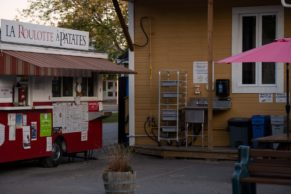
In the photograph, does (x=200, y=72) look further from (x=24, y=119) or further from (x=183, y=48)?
(x=24, y=119)

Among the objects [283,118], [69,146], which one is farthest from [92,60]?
[283,118]

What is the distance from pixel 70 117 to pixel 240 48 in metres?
5.00

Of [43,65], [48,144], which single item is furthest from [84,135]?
[43,65]

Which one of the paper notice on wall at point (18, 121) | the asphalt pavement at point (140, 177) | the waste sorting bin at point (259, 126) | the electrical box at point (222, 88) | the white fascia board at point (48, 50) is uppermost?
the white fascia board at point (48, 50)

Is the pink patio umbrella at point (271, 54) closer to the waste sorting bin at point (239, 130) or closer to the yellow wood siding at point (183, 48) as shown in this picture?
the waste sorting bin at point (239, 130)

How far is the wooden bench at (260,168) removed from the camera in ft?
29.4

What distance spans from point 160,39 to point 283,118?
3.98 metres

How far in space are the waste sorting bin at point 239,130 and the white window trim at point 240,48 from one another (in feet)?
2.89

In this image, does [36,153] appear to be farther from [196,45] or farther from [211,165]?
[196,45]

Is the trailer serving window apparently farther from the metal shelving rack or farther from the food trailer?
the metal shelving rack

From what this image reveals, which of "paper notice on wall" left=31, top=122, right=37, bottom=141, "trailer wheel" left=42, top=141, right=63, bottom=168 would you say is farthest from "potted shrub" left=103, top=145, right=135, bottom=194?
"trailer wheel" left=42, top=141, right=63, bottom=168

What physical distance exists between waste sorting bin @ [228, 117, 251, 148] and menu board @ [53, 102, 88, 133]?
3.76 m

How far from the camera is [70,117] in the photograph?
1543cm

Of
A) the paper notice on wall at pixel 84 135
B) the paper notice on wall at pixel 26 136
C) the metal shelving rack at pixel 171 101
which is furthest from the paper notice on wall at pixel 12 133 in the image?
the metal shelving rack at pixel 171 101
